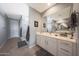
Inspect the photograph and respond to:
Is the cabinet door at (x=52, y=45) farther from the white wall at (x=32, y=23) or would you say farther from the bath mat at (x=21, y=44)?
the bath mat at (x=21, y=44)

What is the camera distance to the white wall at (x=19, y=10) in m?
1.77

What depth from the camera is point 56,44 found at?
177 centimetres

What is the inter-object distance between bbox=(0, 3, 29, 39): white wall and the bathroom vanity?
32 centimetres

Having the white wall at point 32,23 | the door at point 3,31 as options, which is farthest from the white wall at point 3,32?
the white wall at point 32,23

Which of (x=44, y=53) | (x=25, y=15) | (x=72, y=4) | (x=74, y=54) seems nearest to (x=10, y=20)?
(x=25, y=15)

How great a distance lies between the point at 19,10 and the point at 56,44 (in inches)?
36.1

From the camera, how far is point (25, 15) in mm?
1806

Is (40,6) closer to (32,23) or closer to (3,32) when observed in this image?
(32,23)

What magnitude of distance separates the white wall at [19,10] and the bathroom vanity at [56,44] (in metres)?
0.32

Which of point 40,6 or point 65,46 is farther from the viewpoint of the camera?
point 40,6

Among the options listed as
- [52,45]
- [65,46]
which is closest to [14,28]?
[52,45]

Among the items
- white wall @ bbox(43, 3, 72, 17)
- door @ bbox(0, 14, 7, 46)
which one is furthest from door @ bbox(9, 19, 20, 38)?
white wall @ bbox(43, 3, 72, 17)

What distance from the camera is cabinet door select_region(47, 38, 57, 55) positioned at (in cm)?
179

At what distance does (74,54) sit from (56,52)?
31 cm
